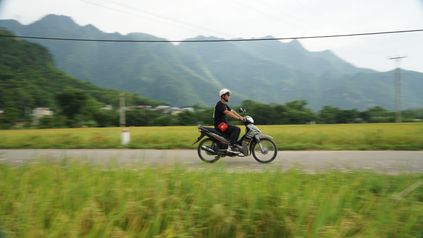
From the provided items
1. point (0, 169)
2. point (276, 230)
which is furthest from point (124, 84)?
point (276, 230)

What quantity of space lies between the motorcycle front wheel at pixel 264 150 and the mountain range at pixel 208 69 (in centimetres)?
148

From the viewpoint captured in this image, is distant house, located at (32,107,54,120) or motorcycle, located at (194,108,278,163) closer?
motorcycle, located at (194,108,278,163)

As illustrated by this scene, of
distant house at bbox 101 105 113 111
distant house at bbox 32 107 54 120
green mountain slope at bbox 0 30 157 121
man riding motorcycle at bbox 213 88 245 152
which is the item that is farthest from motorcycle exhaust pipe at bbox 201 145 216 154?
distant house at bbox 101 105 113 111

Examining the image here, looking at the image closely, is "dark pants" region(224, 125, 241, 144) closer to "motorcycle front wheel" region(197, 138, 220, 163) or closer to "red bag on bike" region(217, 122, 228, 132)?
"red bag on bike" region(217, 122, 228, 132)

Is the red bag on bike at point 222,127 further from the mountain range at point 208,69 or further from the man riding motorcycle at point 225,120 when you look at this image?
the mountain range at point 208,69

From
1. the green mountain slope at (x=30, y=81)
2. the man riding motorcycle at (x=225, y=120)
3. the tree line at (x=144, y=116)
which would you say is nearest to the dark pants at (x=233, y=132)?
the man riding motorcycle at (x=225, y=120)

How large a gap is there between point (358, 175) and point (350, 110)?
42038 millimetres

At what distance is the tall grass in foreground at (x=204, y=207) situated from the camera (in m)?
3.33

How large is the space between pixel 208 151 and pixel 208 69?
14.2 feet

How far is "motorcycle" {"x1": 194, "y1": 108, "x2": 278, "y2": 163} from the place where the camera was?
28.9ft

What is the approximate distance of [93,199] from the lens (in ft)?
12.8

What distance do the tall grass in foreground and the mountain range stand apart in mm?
1659

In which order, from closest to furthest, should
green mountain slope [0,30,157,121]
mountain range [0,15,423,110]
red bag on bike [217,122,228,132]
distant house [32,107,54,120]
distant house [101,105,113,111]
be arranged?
red bag on bike [217,122,228,132], mountain range [0,15,423,110], green mountain slope [0,30,157,121], distant house [32,107,54,120], distant house [101,105,113,111]

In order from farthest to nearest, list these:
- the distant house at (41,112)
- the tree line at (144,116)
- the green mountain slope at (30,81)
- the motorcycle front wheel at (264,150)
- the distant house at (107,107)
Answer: the distant house at (107,107), the distant house at (41,112), the tree line at (144,116), the green mountain slope at (30,81), the motorcycle front wheel at (264,150)
